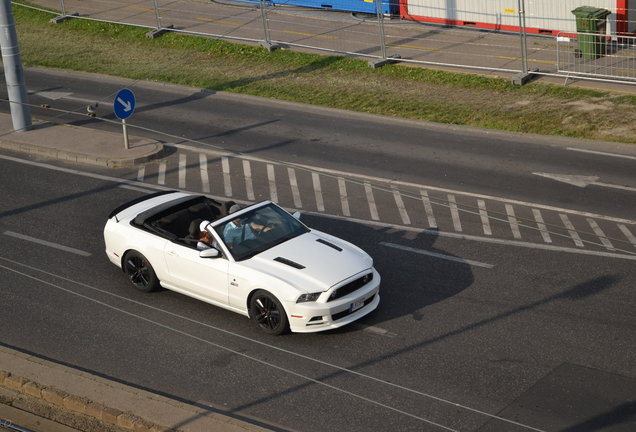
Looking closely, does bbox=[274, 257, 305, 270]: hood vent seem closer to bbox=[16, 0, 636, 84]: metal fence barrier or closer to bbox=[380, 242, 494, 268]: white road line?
bbox=[380, 242, 494, 268]: white road line

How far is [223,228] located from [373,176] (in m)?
5.90

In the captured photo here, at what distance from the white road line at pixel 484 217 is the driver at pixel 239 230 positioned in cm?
442

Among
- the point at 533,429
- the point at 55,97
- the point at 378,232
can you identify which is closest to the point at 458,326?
the point at 533,429

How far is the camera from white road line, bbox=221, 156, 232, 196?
15477 millimetres

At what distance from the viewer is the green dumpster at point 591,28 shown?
2127 centimetres

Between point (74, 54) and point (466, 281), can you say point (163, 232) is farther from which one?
point (74, 54)

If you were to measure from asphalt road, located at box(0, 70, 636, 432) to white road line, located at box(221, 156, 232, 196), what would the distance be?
22 centimetres

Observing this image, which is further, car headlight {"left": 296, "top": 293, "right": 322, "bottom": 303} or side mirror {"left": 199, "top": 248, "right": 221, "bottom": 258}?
side mirror {"left": 199, "top": 248, "right": 221, "bottom": 258}

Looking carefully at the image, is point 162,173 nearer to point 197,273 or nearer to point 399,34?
point 197,273

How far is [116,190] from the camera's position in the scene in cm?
1557

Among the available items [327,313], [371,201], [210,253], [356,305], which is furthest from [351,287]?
[371,201]

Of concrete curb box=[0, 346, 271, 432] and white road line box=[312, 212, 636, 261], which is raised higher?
concrete curb box=[0, 346, 271, 432]

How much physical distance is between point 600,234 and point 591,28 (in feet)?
38.4

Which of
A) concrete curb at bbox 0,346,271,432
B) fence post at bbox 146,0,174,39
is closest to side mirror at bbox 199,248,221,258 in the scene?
concrete curb at bbox 0,346,271,432
